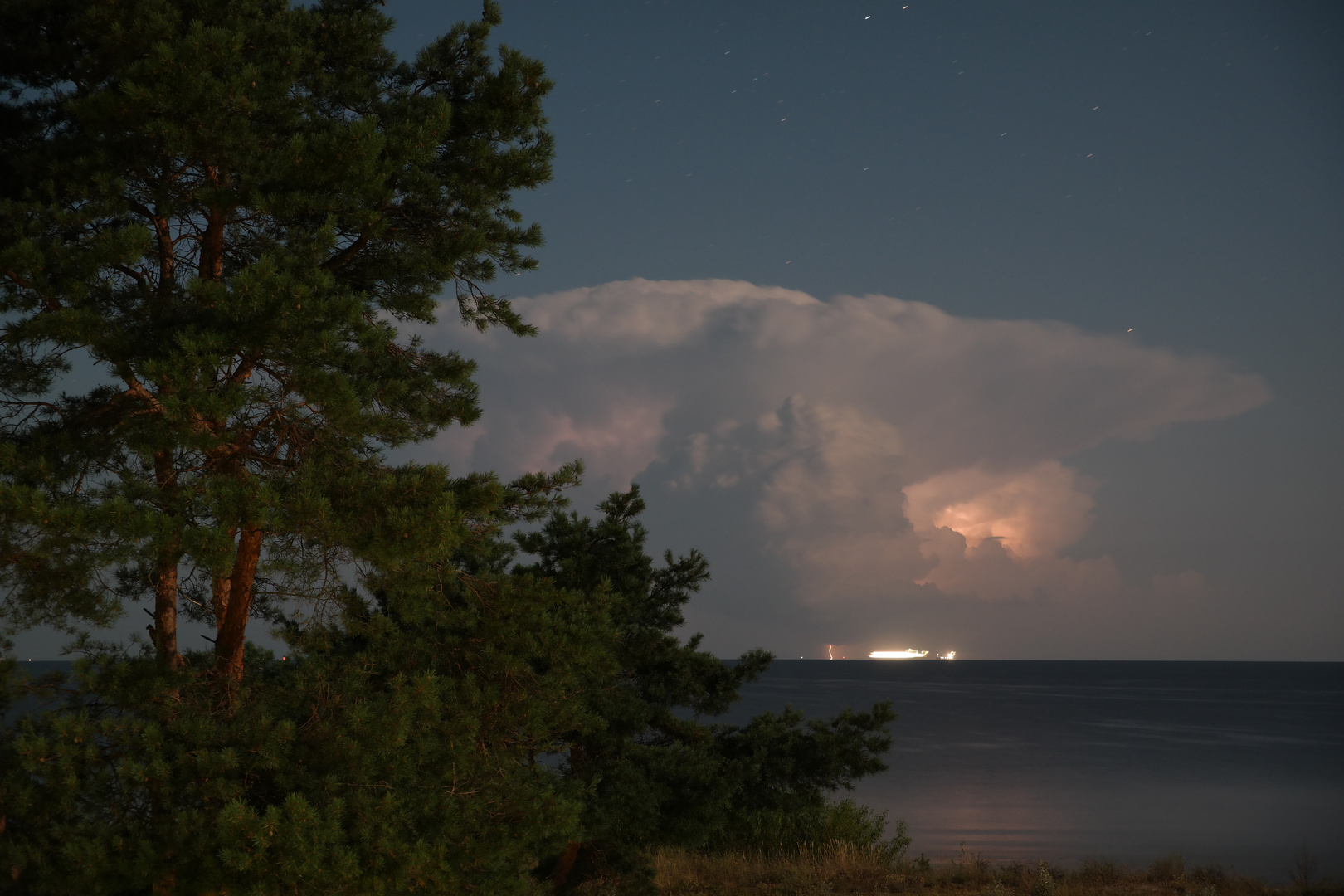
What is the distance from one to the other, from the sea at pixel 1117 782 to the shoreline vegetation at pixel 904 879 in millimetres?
3637

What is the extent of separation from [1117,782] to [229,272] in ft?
144

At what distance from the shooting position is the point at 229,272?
299 inches

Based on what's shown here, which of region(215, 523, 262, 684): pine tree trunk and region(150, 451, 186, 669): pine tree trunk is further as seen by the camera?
region(215, 523, 262, 684): pine tree trunk

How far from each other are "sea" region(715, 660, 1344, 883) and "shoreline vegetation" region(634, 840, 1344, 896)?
2.75m

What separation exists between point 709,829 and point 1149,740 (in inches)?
2307

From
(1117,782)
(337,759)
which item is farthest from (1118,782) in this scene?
(337,759)

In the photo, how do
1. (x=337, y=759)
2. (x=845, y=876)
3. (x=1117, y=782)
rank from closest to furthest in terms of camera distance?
(x=337, y=759) → (x=845, y=876) → (x=1117, y=782)

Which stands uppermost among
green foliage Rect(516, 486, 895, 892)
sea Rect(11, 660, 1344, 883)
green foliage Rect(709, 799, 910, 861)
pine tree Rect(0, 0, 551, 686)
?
pine tree Rect(0, 0, 551, 686)

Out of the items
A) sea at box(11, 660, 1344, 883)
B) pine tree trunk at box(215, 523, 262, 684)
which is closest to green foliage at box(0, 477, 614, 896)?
pine tree trunk at box(215, 523, 262, 684)

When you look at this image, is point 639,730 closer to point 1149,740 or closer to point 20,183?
point 20,183

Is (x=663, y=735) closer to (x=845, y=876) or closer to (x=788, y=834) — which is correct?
(x=845, y=876)

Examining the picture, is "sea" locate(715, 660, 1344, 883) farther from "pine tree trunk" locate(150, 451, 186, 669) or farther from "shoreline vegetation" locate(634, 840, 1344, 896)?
"pine tree trunk" locate(150, 451, 186, 669)

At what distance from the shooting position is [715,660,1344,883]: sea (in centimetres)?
2552

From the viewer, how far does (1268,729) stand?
213ft
